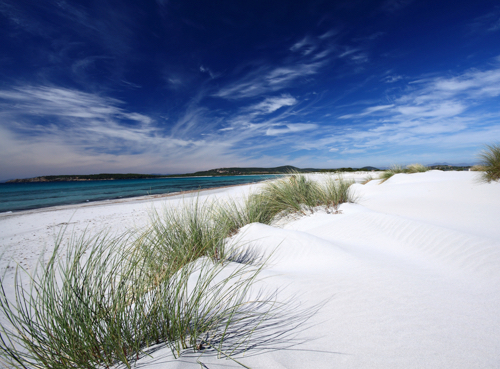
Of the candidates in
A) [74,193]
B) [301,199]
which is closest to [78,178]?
[74,193]

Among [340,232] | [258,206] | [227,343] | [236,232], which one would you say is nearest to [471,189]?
[340,232]

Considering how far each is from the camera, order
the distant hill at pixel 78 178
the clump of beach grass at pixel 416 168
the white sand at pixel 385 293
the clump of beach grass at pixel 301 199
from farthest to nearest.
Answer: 1. the distant hill at pixel 78 178
2. the clump of beach grass at pixel 416 168
3. the clump of beach grass at pixel 301 199
4. the white sand at pixel 385 293

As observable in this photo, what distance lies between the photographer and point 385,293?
1513mm

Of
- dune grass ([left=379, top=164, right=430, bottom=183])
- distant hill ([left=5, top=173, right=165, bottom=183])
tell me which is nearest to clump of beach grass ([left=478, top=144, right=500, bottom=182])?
dune grass ([left=379, top=164, right=430, bottom=183])

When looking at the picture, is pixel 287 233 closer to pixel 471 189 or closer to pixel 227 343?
pixel 227 343

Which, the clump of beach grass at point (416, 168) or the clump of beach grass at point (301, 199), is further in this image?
the clump of beach grass at point (416, 168)

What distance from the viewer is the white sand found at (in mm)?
997

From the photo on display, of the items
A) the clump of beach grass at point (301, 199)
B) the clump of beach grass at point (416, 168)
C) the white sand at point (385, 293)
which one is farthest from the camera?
the clump of beach grass at point (416, 168)

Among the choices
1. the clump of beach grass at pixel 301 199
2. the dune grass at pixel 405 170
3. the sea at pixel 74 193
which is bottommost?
the sea at pixel 74 193

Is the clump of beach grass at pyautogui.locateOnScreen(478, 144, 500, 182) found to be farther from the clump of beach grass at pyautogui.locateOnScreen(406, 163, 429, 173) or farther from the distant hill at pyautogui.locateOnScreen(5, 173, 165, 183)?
the distant hill at pyautogui.locateOnScreen(5, 173, 165, 183)

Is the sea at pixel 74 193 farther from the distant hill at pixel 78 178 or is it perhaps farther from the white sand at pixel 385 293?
the distant hill at pixel 78 178

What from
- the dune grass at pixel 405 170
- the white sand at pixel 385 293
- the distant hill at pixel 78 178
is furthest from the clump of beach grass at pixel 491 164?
the distant hill at pixel 78 178

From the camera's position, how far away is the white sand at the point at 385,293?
100 cm

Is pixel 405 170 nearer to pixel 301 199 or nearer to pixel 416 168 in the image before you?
pixel 416 168
